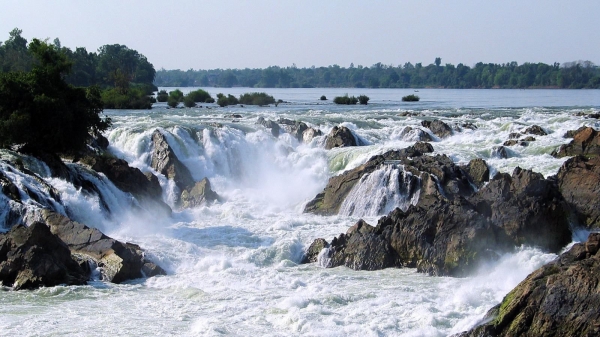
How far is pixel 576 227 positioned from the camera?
1916 cm

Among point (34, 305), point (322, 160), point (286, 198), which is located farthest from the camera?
point (322, 160)

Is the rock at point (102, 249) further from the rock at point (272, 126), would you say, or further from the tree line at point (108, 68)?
the tree line at point (108, 68)

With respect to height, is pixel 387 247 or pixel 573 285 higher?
pixel 573 285

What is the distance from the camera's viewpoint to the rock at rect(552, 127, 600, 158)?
29281mm

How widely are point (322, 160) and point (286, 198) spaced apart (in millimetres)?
3512

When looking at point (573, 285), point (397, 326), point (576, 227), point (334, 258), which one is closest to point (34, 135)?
point (334, 258)

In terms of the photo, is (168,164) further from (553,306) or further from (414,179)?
(553,306)

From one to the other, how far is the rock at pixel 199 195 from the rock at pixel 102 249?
27.5 ft

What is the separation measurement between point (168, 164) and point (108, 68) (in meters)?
68.9

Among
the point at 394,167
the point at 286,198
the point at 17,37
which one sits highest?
the point at 17,37

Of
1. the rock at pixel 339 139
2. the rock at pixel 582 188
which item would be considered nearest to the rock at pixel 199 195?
the rock at pixel 339 139

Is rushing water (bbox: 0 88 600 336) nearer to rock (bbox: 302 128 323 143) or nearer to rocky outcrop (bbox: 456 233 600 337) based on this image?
rocky outcrop (bbox: 456 233 600 337)

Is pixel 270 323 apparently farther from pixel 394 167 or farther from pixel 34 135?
pixel 34 135

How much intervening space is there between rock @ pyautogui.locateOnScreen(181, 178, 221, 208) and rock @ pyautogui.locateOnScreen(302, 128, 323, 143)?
28.2ft
